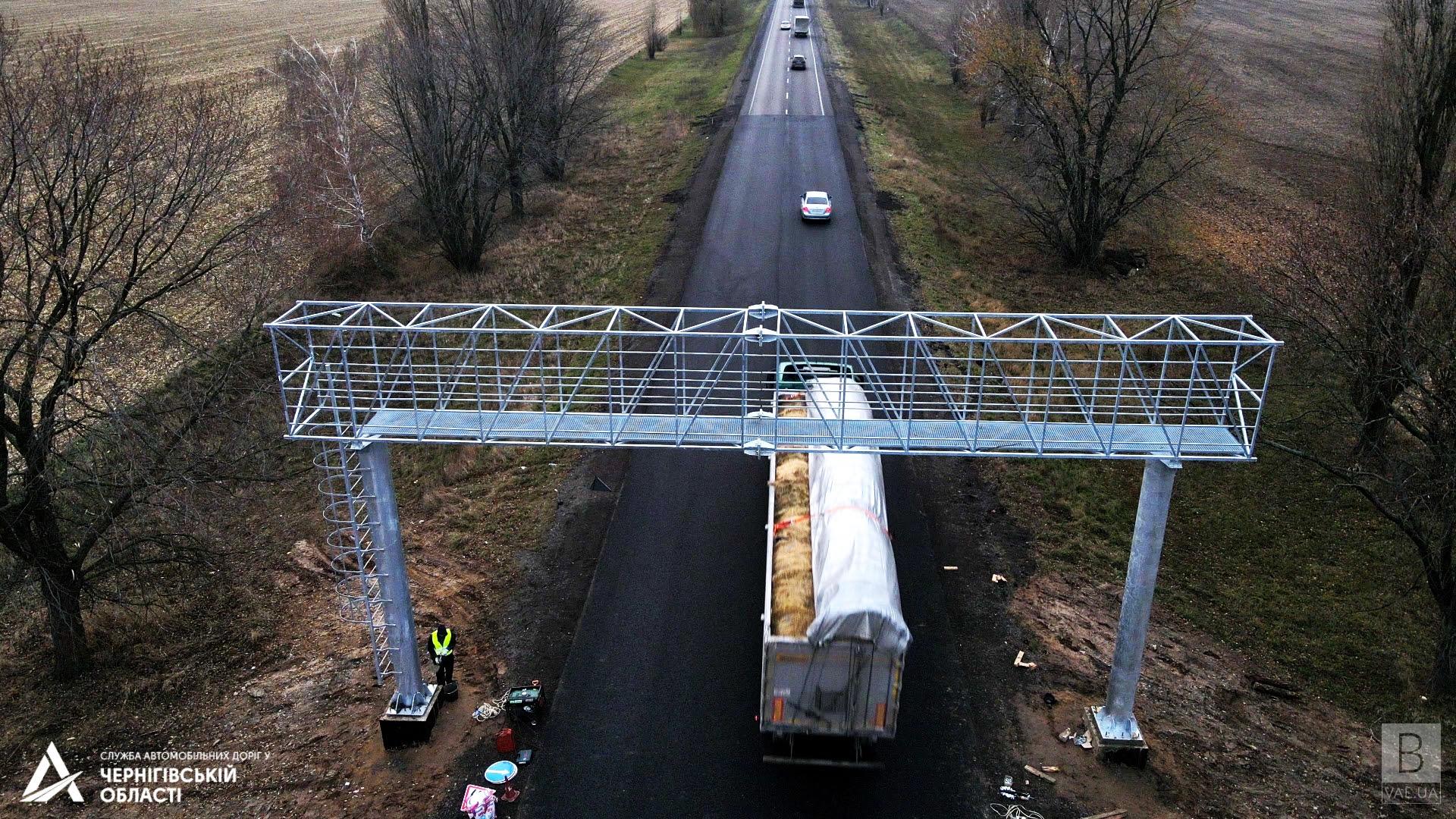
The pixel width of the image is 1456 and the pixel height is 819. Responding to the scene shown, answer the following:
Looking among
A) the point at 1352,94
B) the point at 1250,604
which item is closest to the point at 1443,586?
the point at 1250,604

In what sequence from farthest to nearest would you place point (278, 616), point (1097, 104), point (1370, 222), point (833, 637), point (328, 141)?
point (328, 141) < point (1097, 104) < point (1370, 222) < point (278, 616) < point (833, 637)

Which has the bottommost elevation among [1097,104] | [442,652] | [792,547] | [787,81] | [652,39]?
[442,652]

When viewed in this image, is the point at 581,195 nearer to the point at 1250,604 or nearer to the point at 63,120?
the point at 63,120

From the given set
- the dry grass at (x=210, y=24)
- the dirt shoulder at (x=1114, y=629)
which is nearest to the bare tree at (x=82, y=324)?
the dirt shoulder at (x=1114, y=629)

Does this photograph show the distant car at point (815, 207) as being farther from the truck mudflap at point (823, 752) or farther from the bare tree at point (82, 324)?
the truck mudflap at point (823, 752)

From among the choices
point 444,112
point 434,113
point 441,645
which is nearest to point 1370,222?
point 441,645

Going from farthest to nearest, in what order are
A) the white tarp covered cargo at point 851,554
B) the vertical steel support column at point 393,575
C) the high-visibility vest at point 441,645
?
1. the high-visibility vest at point 441,645
2. the vertical steel support column at point 393,575
3. the white tarp covered cargo at point 851,554

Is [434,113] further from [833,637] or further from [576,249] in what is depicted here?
[833,637]
